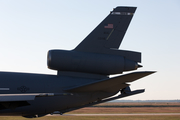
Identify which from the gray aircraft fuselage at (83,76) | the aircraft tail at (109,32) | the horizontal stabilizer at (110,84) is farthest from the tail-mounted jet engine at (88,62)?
the horizontal stabilizer at (110,84)

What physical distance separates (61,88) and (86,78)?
4.99 ft

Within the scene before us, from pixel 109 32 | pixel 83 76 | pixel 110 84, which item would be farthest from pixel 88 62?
pixel 109 32

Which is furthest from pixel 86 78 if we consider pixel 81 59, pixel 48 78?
pixel 48 78

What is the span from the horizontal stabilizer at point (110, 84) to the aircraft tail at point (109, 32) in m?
2.17

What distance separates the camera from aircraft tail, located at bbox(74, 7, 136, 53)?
41.5 ft

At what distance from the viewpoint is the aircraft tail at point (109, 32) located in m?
12.7

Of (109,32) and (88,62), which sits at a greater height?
(109,32)

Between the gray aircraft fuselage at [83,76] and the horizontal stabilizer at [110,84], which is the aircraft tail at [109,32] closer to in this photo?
the gray aircraft fuselage at [83,76]

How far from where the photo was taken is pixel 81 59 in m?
11.8

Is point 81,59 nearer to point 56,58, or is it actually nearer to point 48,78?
point 56,58

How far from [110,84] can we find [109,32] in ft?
10.9

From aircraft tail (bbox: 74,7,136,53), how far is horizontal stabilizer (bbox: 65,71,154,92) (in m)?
2.17

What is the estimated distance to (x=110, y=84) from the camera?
11.2 m

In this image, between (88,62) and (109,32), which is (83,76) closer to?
(88,62)
